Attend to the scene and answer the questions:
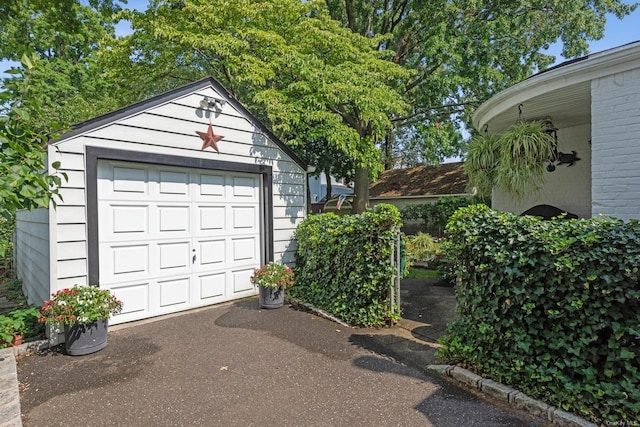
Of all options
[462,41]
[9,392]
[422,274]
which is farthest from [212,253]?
[462,41]

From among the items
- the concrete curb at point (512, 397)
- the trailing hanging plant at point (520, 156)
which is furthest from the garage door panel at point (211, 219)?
the trailing hanging plant at point (520, 156)

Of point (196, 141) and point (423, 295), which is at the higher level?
point (196, 141)

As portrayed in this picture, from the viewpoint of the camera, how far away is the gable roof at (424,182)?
49.9ft

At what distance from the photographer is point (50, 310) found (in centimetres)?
386

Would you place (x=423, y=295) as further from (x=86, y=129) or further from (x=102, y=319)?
(x=86, y=129)

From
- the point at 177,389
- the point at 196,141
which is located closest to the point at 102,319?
the point at 177,389

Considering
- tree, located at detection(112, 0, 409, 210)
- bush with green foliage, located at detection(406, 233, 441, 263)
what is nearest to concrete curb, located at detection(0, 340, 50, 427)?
tree, located at detection(112, 0, 409, 210)

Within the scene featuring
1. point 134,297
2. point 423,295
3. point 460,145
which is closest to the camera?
point 134,297

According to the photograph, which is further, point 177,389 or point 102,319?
point 102,319

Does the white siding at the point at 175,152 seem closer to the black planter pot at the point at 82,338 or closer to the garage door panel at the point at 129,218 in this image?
the garage door panel at the point at 129,218

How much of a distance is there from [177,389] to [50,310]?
6.25 feet

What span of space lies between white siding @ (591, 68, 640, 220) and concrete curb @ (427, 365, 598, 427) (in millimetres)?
2446

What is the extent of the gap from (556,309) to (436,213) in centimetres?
983

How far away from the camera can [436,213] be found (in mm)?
12258
